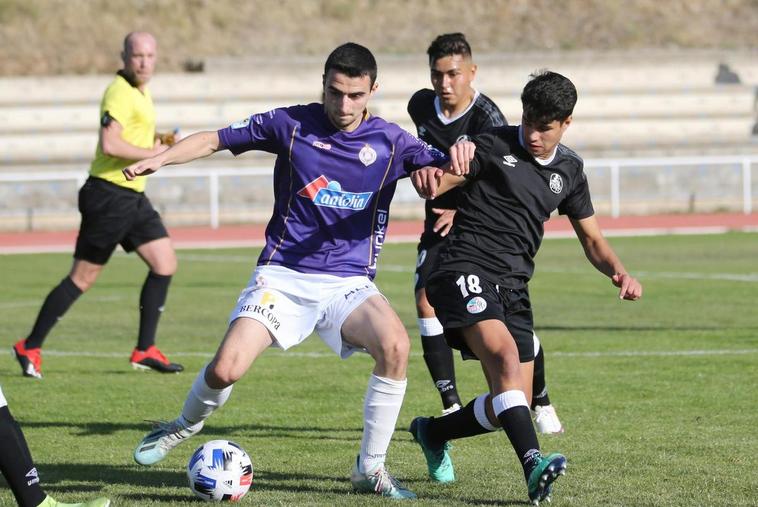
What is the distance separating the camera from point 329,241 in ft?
19.3

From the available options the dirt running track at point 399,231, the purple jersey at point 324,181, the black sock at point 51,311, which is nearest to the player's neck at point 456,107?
the purple jersey at point 324,181

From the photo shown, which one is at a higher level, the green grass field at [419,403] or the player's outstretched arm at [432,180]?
the player's outstretched arm at [432,180]

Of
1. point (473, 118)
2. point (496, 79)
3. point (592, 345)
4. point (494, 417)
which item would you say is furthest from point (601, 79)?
point (494, 417)

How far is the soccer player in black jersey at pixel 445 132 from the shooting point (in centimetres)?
715

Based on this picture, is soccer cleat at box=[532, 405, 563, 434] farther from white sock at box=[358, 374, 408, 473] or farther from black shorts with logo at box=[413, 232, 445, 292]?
white sock at box=[358, 374, 408, 473]

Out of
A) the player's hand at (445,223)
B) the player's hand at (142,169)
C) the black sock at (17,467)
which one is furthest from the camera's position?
the player's hand at (445,223)

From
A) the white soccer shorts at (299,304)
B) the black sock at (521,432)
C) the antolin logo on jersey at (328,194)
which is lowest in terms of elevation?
the black sock at (521,432)

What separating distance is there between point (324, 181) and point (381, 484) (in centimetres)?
138

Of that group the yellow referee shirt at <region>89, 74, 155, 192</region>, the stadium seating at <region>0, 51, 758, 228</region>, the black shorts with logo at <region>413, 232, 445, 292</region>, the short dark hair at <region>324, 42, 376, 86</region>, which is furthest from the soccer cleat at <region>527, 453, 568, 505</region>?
the stadium seating at <region>0, 51, 758, 228</region>

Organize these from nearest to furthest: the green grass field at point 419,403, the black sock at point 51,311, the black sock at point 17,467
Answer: the black sock at point 17,467 < the green grass field at point 419,403 < the black sock at point 51,311

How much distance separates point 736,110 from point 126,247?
24.0 m

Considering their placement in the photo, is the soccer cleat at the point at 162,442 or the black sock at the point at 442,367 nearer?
the soccer cleat at the point at 162,442

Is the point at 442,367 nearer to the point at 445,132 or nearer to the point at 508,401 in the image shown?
the point at 445,132

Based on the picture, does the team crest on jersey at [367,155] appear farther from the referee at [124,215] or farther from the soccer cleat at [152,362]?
the soccer cleat at [152,362]
